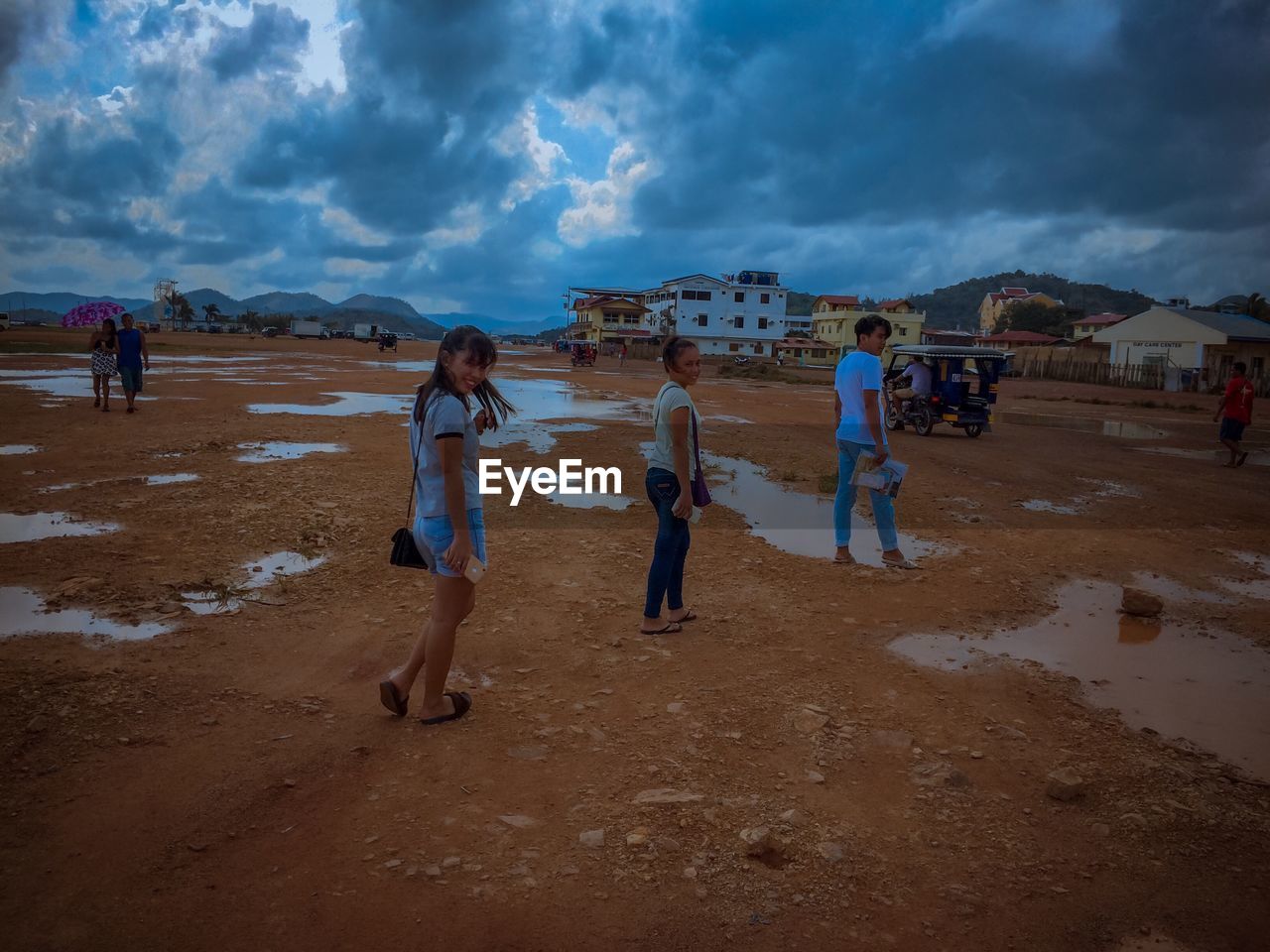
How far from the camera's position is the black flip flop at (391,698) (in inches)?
148

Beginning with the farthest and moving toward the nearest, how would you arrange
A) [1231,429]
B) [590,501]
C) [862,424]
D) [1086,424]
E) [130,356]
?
[1086,424] → [130,356] → [1231,429] → [590,501] → [862,424]

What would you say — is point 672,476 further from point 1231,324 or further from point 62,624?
point 1231,324

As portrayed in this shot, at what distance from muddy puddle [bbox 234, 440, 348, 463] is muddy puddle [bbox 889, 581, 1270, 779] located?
8.31 m

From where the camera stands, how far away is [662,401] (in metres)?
4.70

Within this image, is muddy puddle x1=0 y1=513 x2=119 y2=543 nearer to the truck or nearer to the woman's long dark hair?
the woman's long dark hair

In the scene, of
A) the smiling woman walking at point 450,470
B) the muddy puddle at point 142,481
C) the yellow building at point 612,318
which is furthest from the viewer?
the yellow building at point 612,318

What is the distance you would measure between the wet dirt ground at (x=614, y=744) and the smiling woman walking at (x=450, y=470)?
0.65 metres

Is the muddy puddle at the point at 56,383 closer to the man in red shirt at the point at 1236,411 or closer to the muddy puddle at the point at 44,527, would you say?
the muddy puddle at the point at 44,527

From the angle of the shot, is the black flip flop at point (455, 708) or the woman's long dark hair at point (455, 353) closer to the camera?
the woman's long dark hair at point (455, 353)

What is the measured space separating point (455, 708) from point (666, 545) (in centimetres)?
160

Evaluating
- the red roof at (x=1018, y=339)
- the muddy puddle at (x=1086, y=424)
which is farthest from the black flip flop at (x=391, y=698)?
the red roof at (x=1018, y=339)

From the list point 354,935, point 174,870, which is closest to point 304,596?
point 174,870

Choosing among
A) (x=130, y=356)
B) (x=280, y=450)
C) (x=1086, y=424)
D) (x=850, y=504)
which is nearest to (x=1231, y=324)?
(x=1086, y=424)

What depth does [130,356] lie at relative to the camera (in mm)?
13781
